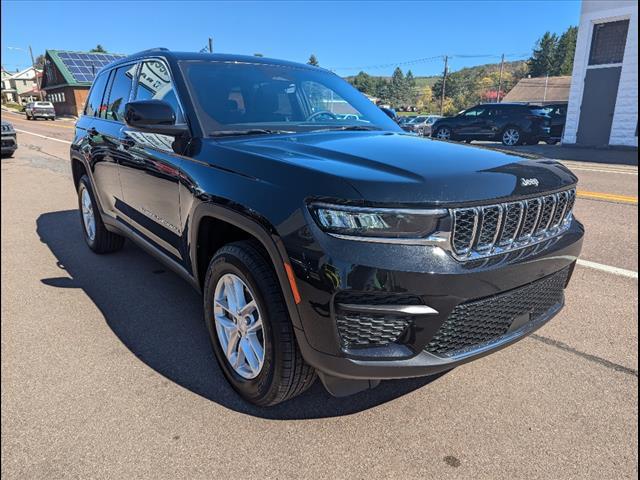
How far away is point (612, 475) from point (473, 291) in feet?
3.45

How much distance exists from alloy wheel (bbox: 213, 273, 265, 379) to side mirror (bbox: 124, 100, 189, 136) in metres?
1.00

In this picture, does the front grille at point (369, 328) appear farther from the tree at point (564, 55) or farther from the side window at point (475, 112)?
the tree at point (564, 55)

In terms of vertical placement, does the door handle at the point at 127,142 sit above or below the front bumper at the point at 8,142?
above

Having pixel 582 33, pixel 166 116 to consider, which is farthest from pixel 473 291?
pixel 582 33

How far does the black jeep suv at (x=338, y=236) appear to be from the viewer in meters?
1.89

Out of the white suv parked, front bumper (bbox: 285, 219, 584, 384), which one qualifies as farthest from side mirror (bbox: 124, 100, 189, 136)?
the white suv parked

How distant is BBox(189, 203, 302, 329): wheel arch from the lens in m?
2.05

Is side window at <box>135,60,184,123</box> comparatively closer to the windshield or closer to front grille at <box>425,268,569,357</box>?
the windshield

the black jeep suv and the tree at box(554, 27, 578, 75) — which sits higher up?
the tree at box(554, 27, 578, 75)

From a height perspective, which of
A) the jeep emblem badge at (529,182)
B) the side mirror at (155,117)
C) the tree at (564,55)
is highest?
the tree at (564,55)

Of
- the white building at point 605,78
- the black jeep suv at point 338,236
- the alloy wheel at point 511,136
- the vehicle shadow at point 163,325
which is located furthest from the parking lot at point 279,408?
the white building at point 605,78

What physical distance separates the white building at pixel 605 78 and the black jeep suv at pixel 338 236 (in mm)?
20393

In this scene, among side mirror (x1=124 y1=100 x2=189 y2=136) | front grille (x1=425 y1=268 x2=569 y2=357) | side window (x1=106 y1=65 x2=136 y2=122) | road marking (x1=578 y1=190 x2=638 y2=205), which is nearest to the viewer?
front grille (x1=425 y1=268 x2=569 y2=357)

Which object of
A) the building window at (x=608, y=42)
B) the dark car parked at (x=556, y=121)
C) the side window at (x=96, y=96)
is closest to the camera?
the side window at (x=96, y=96)
